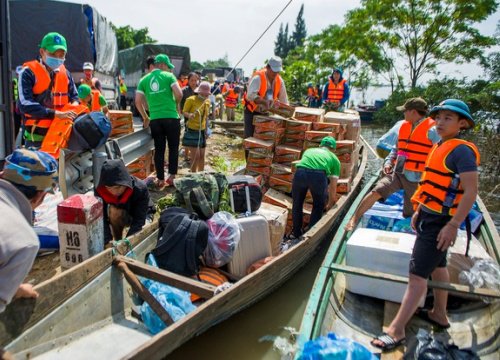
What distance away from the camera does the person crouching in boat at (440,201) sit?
8.40 feet

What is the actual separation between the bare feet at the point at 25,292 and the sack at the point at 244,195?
8.48 ft

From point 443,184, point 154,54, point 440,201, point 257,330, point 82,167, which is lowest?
point 257,330

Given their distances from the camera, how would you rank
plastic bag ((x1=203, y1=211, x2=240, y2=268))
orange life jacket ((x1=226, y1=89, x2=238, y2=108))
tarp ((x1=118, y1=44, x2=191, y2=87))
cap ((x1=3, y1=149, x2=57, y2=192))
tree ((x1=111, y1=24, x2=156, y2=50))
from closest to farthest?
cap ((x1=3, y1=149, x2=57, y2=192)) → plastic bag ((x1=203, y1=211, x2=240, y2=268)) → orange life jacket ((x1=226, y1=89, x2=238, y2=108)) → tarp ((x1=118, y1=44, x2=191, y2=87)) → tree ((x1=111, y1=24, x2=156, y2=50))

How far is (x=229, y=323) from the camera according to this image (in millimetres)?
4078

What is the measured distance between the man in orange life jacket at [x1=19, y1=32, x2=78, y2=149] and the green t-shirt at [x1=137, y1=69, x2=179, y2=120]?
144cm

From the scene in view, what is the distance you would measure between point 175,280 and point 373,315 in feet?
5.88

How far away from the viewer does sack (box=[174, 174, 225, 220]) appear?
419 cm

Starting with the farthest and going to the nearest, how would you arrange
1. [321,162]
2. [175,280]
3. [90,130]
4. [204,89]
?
[204,89] < [321,162] < [90,130] < [175,280]

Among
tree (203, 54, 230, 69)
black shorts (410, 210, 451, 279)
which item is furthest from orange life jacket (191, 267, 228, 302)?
tree (203, 54, 230, 69)

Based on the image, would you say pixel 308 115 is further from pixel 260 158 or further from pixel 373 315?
pixel 373 315

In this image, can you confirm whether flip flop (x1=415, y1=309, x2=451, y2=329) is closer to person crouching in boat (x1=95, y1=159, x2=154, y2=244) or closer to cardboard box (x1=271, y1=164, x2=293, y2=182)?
person crouching in boat (x1=95, y1=159, x2=154, y2=244)

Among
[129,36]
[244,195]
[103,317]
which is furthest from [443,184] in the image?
[129,36]

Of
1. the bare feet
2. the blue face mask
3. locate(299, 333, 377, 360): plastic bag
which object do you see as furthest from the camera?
the blue face mask

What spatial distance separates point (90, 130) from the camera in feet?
13.5
